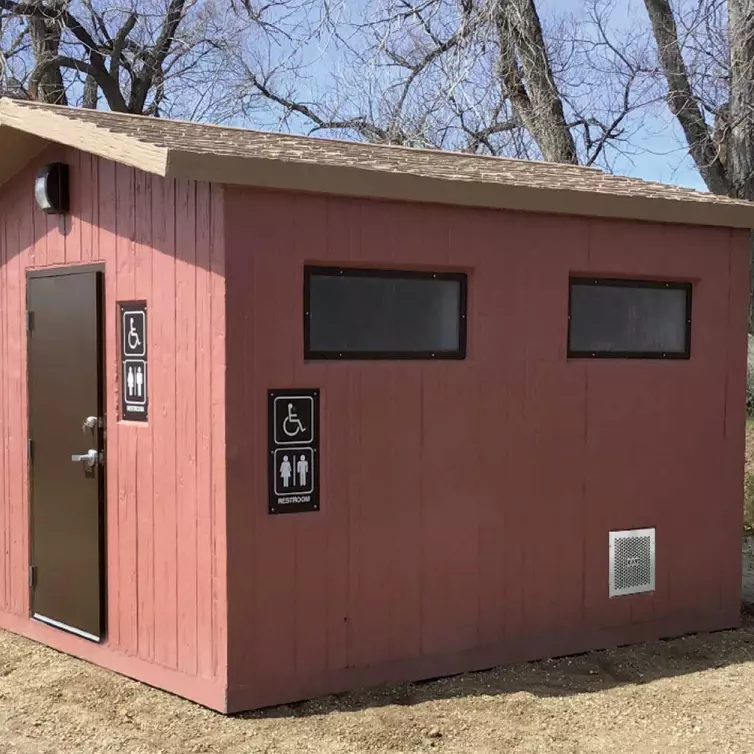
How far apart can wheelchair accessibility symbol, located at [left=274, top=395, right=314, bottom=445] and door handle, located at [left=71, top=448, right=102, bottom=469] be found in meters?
Result: 1.18

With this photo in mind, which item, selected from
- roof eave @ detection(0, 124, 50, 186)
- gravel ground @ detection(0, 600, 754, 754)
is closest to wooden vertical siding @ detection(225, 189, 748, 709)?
gravel ground @ detection(0, 600, 754, 754)

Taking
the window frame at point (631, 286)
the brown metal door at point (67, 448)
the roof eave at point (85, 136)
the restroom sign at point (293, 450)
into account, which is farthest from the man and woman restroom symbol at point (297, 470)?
the window frame at point (631, 286)

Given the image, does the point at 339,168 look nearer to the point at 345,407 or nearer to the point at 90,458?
the point at 345,407

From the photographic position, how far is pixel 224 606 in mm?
5039

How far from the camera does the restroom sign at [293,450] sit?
5168mm

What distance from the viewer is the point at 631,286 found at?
6.41 meters

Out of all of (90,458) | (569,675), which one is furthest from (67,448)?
(569,675)

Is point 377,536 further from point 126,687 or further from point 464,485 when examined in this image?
point 126,687

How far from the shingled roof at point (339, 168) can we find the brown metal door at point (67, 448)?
795mm

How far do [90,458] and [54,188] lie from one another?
1.48m

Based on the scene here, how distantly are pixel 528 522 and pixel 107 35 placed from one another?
15023 millimetres

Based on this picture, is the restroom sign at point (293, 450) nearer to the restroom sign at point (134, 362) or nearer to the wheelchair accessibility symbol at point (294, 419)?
the wheelchair accessibility symbol at point (294, 419)

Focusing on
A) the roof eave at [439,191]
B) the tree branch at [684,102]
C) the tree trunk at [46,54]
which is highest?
the tree trunk at [46,54]

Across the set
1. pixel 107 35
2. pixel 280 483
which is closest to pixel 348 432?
pixel 280 483
